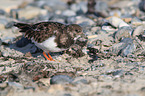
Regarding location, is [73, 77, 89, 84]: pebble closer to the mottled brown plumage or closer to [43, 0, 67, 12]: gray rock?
the mottled brown plumage

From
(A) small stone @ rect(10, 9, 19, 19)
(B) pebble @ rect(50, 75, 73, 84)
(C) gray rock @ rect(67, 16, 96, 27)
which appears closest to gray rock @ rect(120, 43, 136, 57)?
(B) pebble @ rect(50, 75, 73, 84)

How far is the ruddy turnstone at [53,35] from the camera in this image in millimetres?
5555

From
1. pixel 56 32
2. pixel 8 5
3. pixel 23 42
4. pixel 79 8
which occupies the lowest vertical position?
pixel 23 42

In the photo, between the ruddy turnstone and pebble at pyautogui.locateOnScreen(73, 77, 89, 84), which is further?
the ruddy turnstone

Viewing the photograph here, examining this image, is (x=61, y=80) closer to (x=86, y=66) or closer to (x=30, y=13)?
(x=86, y=66)

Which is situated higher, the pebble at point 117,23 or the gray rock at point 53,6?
the gray rock at point 53,6

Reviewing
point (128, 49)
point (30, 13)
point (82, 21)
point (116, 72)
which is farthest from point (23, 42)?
point (30, 13)

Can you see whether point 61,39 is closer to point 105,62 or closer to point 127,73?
point 105,62

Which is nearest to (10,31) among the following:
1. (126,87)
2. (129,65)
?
(129,65)

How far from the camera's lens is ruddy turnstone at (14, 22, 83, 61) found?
219 inches

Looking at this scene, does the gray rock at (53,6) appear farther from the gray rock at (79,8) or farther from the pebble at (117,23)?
the pebble at (117,23)

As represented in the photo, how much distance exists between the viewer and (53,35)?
562 cm

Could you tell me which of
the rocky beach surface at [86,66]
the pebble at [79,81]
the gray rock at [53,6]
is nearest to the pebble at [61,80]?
the rocky beach surface at [86,66]

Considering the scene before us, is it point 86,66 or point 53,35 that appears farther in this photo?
point 86,66
